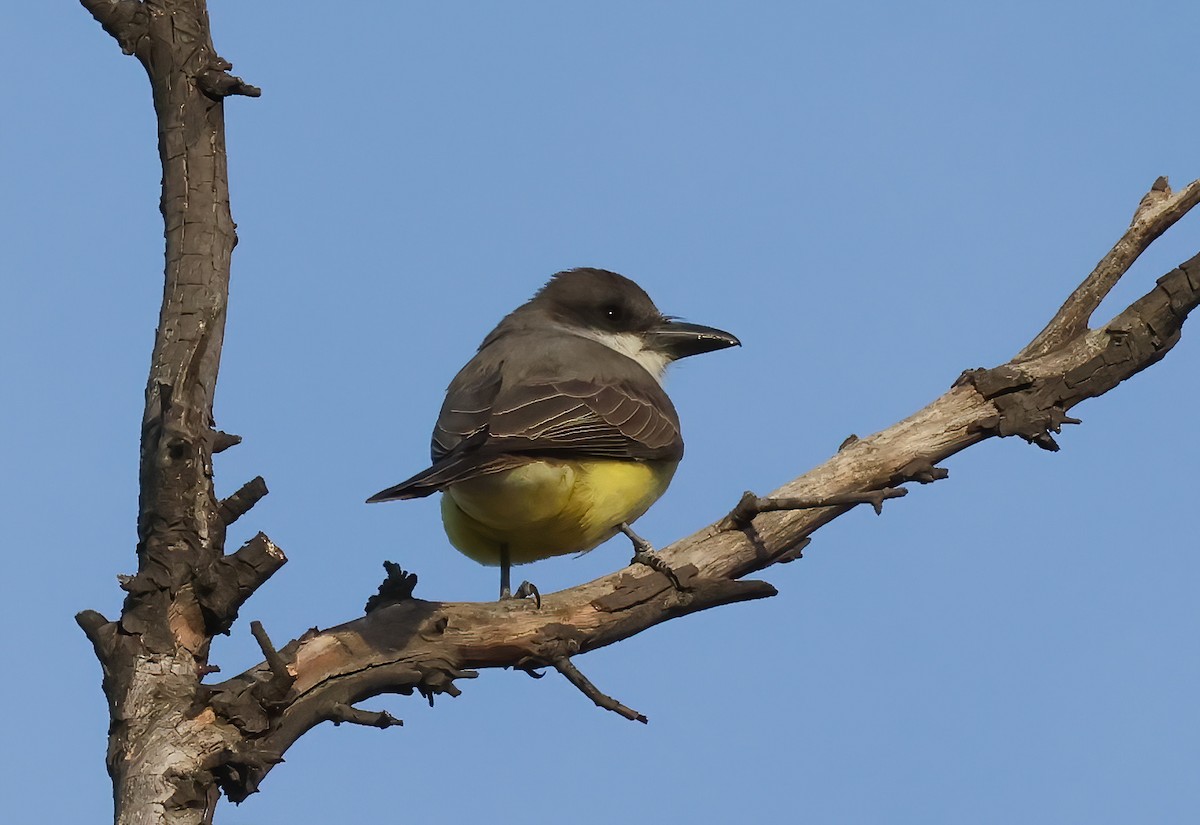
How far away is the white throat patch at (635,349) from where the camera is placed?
9.33 metres

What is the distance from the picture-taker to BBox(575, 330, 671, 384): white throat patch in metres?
9.33

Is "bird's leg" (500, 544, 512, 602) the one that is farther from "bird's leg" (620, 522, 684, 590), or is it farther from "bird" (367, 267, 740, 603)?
"bird's leg" (620, 522, 684, 590)

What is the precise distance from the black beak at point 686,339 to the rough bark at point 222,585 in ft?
6.62

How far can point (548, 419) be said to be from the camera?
288 inches

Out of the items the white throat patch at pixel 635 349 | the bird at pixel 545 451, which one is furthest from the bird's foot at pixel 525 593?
the white throat patch at pixel 635 349

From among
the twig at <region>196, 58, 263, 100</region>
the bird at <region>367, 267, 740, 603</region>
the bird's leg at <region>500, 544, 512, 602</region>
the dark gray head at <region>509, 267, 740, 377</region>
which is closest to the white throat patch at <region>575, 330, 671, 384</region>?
the dark gray head at <region>509, 267, 740, 377</region>

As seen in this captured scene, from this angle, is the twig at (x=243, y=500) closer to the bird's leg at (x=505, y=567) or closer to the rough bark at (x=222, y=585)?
the rough bark at (x=222, y=585)

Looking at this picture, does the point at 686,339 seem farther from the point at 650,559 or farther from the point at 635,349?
the point at 650,559

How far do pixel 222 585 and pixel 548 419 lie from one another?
1990 millimetres

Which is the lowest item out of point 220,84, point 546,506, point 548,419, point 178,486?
point 546,506

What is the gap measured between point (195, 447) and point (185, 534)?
36cm

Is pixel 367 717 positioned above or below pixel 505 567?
below

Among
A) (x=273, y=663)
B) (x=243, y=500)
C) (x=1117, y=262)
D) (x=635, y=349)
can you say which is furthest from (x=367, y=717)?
(x=1117, y=262)

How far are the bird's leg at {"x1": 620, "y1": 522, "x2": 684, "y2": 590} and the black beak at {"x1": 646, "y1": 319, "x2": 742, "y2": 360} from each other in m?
2.47
